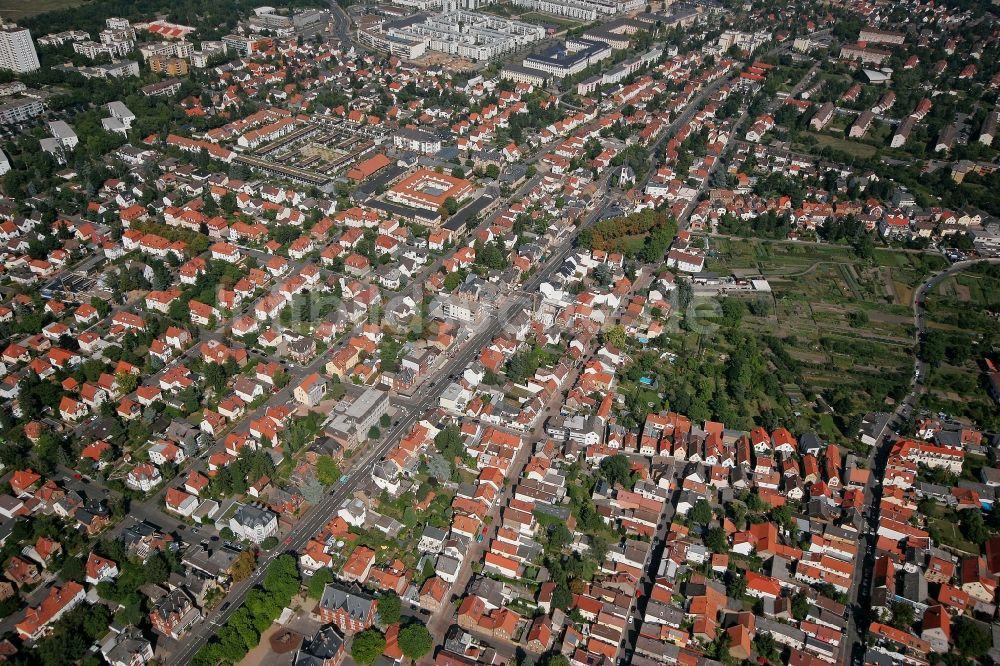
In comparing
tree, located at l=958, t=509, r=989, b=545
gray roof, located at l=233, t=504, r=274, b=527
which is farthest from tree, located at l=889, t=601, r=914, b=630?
gray roof, located at l=233, t=504, r=274, b=527

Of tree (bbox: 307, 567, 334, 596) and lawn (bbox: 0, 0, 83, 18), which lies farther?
lawn (bbox: 0, 0, 83, 18)

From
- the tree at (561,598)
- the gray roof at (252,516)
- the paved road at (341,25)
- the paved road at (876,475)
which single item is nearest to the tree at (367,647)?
the tree at (561,598)

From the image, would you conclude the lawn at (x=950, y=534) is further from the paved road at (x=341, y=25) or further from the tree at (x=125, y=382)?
the paved road at (x=341, y=25)

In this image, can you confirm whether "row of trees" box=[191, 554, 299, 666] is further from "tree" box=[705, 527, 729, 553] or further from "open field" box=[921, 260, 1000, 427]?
"open field" box=[921, 260, 1000, 427]

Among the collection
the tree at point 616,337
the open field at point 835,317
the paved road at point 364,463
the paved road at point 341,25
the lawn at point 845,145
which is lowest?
the paved road at point 364,463

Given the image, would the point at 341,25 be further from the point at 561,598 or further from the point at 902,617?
the point at 902,617

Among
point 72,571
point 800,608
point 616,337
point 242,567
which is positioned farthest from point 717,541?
point 72,571

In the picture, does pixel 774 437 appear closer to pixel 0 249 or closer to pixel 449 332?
pixel 449 332
